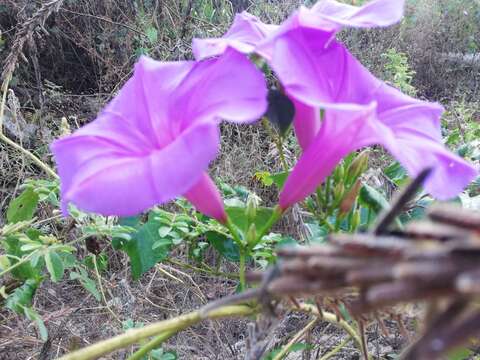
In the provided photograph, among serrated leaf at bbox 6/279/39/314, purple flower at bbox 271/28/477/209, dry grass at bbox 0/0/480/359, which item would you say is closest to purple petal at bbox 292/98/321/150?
purple flower at bbox 271/28/477/209

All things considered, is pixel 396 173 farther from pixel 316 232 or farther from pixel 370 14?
pixel 370 14

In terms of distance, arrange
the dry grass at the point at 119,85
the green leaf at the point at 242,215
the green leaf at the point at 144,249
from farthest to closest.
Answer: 1. the dry grass at the point at 119,85
2. the green leaf at the point at 144,249
3. the green leaf at the point at 242,215

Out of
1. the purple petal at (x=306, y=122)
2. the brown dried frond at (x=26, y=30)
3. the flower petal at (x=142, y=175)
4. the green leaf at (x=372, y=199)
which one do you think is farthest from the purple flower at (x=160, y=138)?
the brown dried frond at (x=26, y=30)

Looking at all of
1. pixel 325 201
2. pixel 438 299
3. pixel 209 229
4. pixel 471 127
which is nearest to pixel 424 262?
pixel 438 299

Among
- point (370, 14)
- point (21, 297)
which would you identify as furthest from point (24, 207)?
point (370, 14)

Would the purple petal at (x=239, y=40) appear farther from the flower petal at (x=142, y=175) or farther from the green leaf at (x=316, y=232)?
the green leaf at (x=316, y=232)

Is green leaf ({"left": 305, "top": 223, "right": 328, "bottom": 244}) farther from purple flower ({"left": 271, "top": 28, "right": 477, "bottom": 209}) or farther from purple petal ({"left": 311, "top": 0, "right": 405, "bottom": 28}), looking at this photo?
purple petal ({"left": 311, "top": 0, "right": 405, "bottom": 28})

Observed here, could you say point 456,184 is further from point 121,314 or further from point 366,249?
point 121,314
